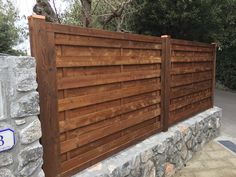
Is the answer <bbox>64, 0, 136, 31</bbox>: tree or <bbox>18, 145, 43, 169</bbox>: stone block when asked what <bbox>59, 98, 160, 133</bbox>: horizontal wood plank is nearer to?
<bbox>18, 145, 43, 169</bbox>: stone block

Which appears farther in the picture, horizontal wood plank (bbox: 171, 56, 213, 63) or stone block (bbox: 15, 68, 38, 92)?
horizontal wood plank (bbox: 171, 56, 213, 63)

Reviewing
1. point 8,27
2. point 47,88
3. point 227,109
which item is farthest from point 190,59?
point 8,27

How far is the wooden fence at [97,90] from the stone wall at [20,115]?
166 mm

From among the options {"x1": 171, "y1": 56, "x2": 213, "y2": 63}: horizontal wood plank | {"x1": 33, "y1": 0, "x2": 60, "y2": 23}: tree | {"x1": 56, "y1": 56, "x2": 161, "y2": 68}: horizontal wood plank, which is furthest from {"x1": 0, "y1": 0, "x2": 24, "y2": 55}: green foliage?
{"x1": 56, "y1": 56, "x2": 161, "y2": 68}: horizontal wood plank

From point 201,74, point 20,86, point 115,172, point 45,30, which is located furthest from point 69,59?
point 201,74

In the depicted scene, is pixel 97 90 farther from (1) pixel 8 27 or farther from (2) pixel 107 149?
(1) pixel 8 27

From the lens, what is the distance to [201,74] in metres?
5.30

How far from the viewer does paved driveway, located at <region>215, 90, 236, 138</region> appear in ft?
20.1

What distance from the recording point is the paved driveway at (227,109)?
6.12 meters

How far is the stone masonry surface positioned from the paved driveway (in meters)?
0.66

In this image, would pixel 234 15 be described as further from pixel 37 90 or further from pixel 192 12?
pixel 37 90

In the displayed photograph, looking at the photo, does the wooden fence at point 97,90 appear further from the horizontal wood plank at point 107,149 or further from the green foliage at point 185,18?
the green foliage at point 185,18

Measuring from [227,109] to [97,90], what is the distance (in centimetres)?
623

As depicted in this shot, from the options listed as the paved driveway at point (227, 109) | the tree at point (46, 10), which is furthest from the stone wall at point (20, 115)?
the paved driveway at point (227, 109)
